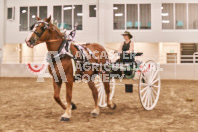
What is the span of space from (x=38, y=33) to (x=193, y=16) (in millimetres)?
20441

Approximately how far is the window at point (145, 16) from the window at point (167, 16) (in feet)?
4.06

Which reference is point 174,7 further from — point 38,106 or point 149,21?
point 38,106

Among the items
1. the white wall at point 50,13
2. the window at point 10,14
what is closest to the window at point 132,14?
the white wall at point 50,13

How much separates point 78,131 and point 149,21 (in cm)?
1939

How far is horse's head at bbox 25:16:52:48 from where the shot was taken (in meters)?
6.06

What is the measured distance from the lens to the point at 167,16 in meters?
23.6

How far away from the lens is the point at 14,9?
24.8 m

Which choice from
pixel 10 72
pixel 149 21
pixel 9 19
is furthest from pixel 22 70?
pixel 149 21

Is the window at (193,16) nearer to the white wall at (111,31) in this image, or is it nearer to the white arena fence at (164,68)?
the white wall at (111,31)

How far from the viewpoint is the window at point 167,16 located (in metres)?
23.4

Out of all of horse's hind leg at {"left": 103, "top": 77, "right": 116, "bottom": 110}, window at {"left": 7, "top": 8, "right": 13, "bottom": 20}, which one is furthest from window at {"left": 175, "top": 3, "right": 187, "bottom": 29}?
horse's hind leg at {"left": 103, "top": 77, "right": 116, "bottom": 110}

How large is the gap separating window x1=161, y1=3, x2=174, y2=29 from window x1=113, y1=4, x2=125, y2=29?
138 inches

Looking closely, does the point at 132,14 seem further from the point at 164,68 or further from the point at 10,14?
the point at 10,14

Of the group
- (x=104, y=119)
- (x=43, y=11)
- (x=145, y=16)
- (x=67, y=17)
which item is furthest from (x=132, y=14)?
(x=104, y=119)
